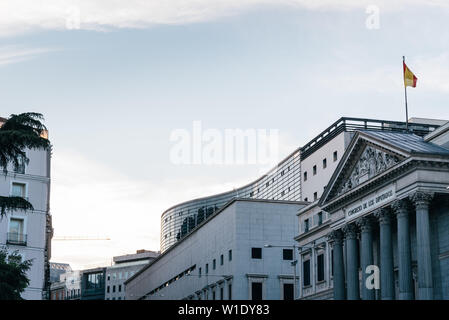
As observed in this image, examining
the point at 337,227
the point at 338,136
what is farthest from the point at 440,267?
the point at 338,136

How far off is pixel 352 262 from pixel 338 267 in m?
3.15

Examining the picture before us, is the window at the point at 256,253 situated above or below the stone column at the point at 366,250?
above

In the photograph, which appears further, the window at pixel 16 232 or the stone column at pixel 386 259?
the window at pixel 16 232

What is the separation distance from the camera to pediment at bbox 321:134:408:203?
6341 centimetres

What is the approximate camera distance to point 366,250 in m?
67.6

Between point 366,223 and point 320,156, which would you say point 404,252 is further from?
point 320,156

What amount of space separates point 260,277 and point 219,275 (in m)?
8.85

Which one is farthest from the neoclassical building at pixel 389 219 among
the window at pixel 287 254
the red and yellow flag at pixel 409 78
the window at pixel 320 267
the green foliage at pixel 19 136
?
the green foliage at pixel 19 136

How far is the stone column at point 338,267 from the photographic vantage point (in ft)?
240

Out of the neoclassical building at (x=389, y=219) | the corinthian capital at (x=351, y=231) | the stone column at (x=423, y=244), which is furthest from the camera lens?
the corinthian capital at (x=351, y=231)

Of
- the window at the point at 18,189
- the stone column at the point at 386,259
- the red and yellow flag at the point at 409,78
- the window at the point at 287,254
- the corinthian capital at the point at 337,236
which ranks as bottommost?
the stone column at the point at 386,259

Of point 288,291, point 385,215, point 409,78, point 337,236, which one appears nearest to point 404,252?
point 385,215

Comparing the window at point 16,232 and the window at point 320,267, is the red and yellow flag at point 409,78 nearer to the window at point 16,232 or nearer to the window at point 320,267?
the window at point 320,267

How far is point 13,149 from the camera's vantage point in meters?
44.2
